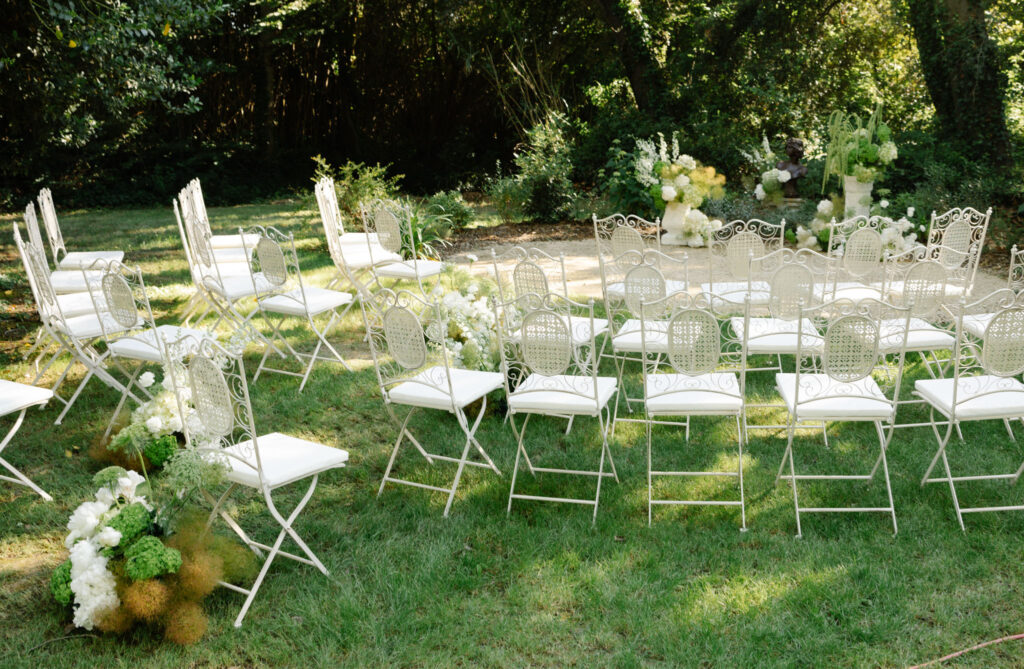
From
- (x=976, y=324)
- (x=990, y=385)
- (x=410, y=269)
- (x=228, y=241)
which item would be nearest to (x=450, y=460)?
(x=990, y=385)

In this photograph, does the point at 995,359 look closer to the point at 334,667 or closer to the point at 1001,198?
the point at 334,667

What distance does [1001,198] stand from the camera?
1004 centimetres

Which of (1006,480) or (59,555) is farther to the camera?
(1006,480)

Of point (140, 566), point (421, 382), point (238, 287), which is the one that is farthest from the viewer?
point (238, 287)

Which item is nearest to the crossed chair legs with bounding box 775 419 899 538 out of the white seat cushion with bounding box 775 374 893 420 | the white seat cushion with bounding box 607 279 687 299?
the white seat cushion with bounding box 775 374 893 420

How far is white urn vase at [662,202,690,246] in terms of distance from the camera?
33.8 feet

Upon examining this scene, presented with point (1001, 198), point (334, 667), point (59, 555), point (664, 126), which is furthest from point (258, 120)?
point (334, 667)

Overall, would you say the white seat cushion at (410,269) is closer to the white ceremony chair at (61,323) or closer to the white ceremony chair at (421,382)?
the white ceremony chair at (61,323)

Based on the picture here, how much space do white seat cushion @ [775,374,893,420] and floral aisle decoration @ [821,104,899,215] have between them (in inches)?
254

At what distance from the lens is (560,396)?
13.2 feet

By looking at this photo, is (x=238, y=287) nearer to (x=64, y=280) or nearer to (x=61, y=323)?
(x=61, y=323)

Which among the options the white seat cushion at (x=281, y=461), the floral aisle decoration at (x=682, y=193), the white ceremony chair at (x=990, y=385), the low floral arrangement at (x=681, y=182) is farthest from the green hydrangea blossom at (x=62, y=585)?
the low floral arrangement at (x=681, y=182)

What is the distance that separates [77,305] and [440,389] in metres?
3.16

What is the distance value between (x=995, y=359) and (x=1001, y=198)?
750cm
